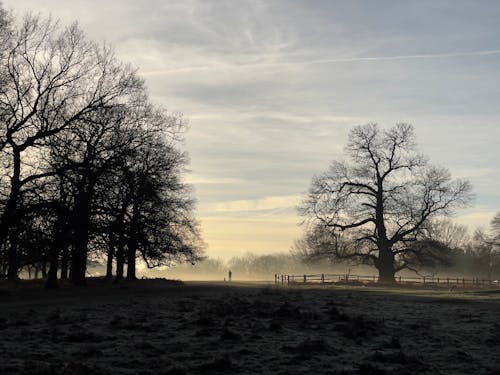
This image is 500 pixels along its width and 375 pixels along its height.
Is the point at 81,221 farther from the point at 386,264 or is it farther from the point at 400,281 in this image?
the point at 400,281

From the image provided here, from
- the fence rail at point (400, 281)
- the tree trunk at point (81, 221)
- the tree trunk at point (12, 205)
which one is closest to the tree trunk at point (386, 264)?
the fence rail at point (400, 281)

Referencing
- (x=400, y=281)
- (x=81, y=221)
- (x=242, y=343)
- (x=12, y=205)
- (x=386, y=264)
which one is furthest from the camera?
(x=400, y=281)

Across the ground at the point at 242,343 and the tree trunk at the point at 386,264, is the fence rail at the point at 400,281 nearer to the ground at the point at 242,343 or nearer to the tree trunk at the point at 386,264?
the tree trunk at the point at 386,264

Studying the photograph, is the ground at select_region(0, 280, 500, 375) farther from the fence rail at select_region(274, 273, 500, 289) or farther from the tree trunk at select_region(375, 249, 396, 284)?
the fence rail at select_region(274, 273, 500, 289)

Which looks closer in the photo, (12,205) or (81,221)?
(12,205)

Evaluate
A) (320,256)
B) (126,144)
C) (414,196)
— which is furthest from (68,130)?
(414,196)

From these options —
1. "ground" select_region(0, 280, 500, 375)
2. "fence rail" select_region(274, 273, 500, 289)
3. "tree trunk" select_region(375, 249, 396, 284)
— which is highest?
"tree trunk" select_region(375, 249, 396, 284)

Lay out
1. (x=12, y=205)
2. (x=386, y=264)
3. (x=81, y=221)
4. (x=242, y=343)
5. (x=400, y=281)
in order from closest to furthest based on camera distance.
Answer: (x=242, y=343) < (x=12, y=205) < (x=81, y=221) < (x=386, y=264) < (x=400, y=281)

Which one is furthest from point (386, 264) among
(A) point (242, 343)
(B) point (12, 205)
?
(A) point (242, 343)

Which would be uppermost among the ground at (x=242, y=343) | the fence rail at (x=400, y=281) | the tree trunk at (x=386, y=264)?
the tree trunk at (x=386, y=264)

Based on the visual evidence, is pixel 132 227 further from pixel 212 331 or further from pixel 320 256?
pixel 320 256

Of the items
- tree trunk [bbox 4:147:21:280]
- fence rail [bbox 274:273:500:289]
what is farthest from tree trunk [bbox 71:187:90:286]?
fence rail [bbox 274:273:500:289]

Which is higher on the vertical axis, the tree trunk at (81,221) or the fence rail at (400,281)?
the tree trunk at (81,221)

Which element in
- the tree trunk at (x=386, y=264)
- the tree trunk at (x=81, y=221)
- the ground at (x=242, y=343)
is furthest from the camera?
the tree trunk at (x=386, y=264)
